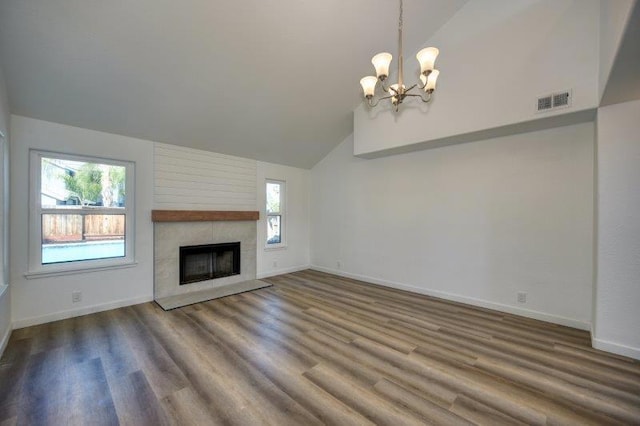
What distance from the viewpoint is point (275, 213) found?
19.8ft

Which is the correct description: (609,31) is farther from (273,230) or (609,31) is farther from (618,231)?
(273,230)

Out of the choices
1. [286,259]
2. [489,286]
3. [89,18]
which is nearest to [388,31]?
[89,18]

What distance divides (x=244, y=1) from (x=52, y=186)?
3.33 m

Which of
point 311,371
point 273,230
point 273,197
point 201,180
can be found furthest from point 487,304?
point 201,180

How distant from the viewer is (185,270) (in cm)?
457

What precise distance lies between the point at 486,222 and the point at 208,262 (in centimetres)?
472

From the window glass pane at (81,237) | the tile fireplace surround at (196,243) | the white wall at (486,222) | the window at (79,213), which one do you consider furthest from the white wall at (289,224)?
the window glass pane at (81,237)

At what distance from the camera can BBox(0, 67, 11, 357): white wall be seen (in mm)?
2608

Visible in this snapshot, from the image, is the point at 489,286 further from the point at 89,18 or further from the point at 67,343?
the point at 89,18

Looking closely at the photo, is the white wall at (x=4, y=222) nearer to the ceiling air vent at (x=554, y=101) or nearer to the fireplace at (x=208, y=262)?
the fireplace at (x=208, y=262)

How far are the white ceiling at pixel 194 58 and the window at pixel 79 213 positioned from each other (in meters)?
0.59

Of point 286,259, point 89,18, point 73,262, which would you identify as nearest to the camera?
point 89,18

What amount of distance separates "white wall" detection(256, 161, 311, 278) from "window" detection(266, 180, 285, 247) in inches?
4.2

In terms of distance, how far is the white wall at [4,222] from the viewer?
103 inches
